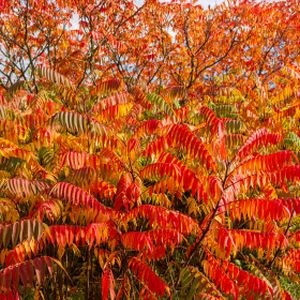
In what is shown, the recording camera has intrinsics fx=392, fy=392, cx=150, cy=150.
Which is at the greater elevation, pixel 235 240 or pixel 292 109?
pixel 292 109

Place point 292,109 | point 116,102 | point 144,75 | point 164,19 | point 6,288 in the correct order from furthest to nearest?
1. point 144,75
2. point 164,19
3. point 292,109
4. point 116,102
5. point 6,288


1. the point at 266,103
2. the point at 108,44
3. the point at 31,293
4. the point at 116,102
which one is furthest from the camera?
the point at 108,44

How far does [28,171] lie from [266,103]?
5527 mm

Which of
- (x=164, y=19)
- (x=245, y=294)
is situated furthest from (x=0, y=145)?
(x=164, y=19)

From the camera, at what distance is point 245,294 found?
14.8 ft

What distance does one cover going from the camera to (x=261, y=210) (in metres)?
3.93

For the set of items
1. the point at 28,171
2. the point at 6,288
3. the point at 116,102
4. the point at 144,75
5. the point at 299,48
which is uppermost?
the point at 299,48

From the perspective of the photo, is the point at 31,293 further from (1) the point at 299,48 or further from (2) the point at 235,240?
(1) the point at 299,48

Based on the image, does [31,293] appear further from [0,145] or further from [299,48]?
[299,48]

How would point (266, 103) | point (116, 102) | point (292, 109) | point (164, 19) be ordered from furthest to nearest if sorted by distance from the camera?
1. point (164, 19)
2. point (266, 103)
3. point (292, 109)
4. point (116, 102)

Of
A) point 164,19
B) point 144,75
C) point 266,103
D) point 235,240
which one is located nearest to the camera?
point 235,240

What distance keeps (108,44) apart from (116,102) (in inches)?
332

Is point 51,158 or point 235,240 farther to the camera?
point 51,158

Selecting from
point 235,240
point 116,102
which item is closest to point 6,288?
point 235,240
